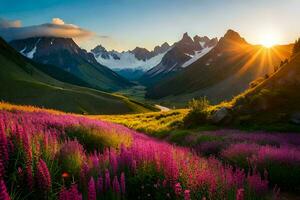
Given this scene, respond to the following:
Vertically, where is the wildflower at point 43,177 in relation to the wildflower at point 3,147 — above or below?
below

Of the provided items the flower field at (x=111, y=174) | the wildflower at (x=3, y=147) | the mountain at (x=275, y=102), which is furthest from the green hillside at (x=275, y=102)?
the wildflower at (x=3, y=147)

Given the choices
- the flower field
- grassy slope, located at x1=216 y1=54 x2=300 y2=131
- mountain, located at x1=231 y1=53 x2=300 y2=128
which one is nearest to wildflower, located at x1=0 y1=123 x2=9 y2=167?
the flower field

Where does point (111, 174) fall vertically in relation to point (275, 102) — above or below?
below

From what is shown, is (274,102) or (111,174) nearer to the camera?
(111,174)

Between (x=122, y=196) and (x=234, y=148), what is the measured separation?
9.86m

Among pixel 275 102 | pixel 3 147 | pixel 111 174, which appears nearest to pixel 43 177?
pixel 3 147

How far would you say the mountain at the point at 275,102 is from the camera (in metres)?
27.8

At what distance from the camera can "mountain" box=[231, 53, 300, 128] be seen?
1093 inches

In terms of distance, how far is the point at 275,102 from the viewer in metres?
29.5

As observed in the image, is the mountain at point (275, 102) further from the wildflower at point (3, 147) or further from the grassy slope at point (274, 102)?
the wildflower at point (3, 147)

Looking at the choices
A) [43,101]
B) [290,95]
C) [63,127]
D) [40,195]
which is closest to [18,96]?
[43,101]

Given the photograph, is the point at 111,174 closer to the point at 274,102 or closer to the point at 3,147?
the point at 3,147

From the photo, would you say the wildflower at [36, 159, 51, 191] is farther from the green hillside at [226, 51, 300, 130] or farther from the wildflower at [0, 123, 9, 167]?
the green hillside at [226, 51, 300, 130]

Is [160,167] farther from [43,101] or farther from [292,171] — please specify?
[43,101]
